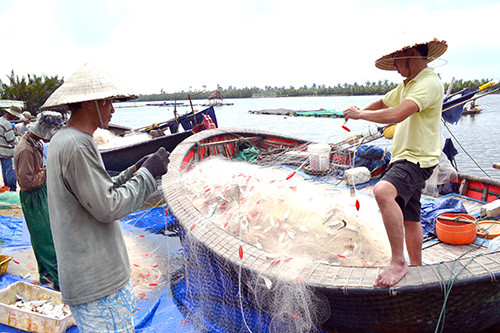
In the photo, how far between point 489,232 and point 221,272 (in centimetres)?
290

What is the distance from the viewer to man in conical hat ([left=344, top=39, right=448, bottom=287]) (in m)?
2.08

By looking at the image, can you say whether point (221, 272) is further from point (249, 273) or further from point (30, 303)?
point (30, 303)

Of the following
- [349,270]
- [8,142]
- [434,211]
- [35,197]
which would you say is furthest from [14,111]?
[434,211]

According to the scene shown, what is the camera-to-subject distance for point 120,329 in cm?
172

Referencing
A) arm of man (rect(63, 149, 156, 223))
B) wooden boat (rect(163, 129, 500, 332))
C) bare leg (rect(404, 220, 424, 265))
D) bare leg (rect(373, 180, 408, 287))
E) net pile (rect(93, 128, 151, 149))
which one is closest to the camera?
arm of man (rect(63, 149, 156, 223))

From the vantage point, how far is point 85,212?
152cm

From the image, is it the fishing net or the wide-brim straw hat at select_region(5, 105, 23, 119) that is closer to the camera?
the fishing net

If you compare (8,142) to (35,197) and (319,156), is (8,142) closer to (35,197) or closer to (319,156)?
(35,197)

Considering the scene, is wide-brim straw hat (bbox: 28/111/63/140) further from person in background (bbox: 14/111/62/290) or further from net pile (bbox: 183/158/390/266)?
net pile (bbox: 183/158/390/266)

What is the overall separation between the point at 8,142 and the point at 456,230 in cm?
905

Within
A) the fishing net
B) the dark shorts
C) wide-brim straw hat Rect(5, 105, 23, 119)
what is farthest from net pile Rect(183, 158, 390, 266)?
wide-brim straw hat Rect(5, 105, 23, 119)

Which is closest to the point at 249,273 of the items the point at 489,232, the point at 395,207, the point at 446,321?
the point at 395,207

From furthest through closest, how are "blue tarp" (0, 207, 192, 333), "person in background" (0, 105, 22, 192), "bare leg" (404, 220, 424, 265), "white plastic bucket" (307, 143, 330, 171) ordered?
"person in background" (0, 105, 22, 192), "white plastic bucket" (307, 143, 330, 171), "blue tarp" (0, 207, 192, 333), "bare leg" (404, 220, 424, 265)

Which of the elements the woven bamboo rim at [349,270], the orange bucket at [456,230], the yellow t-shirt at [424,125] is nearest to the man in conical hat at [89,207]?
the woven bamboo rim at [349,270]
